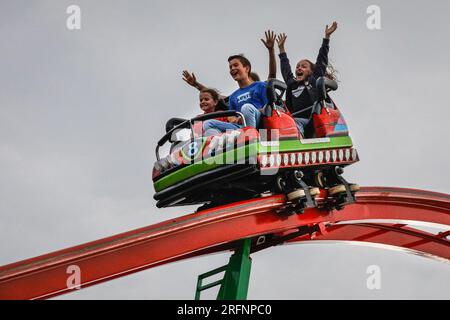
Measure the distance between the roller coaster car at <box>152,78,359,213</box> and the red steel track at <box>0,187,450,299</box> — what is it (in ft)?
0.75

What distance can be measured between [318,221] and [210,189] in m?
1.14

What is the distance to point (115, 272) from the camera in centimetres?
603

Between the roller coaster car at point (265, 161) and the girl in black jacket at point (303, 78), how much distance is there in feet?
0.97

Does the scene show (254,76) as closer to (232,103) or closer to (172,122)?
(232,103)

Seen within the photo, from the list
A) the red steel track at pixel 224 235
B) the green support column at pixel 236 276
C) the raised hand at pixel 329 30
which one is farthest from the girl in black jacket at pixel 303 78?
the green support column at pixel 236 276

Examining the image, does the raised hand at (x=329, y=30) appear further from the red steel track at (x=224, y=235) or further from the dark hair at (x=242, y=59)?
the red steel track at (x=224, y=235)

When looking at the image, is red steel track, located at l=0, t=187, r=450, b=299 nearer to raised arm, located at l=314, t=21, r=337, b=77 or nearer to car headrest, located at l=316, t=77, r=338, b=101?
car headrest, located at l=316, t=77, r=338, b=101

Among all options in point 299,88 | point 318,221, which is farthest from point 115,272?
point 299,88

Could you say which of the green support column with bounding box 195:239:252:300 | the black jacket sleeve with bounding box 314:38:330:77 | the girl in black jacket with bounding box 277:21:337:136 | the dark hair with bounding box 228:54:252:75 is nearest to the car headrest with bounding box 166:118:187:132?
the dark hair with bounding box 228:54:252:75

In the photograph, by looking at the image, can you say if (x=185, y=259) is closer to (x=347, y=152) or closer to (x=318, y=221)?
(x=318, y=221)

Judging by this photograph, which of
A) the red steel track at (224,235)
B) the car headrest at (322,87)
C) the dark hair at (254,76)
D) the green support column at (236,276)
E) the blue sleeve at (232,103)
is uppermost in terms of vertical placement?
the dark hair at (254,76)

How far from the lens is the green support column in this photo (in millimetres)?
6800

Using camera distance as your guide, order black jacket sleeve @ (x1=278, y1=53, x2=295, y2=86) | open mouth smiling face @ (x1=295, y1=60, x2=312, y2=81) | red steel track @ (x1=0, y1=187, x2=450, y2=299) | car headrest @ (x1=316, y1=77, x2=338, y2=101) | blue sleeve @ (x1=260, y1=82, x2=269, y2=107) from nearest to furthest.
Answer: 1. red steel track @ (x1=0, y1=187, x2=450, y2=299)
2. car headrest @ (x1=316, y1=77, x2=338, y2=101)
3. blue sleeve @ (x1=260, y1=82, x2=269, y2=107)
4. open mouth smiling face @ (x1=295, y1=60, x2=312, y2=81)
5. black jacket sleeve @ (x1=278, y1=53, x2=295, y2=86)

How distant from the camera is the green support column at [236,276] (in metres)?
6.80
